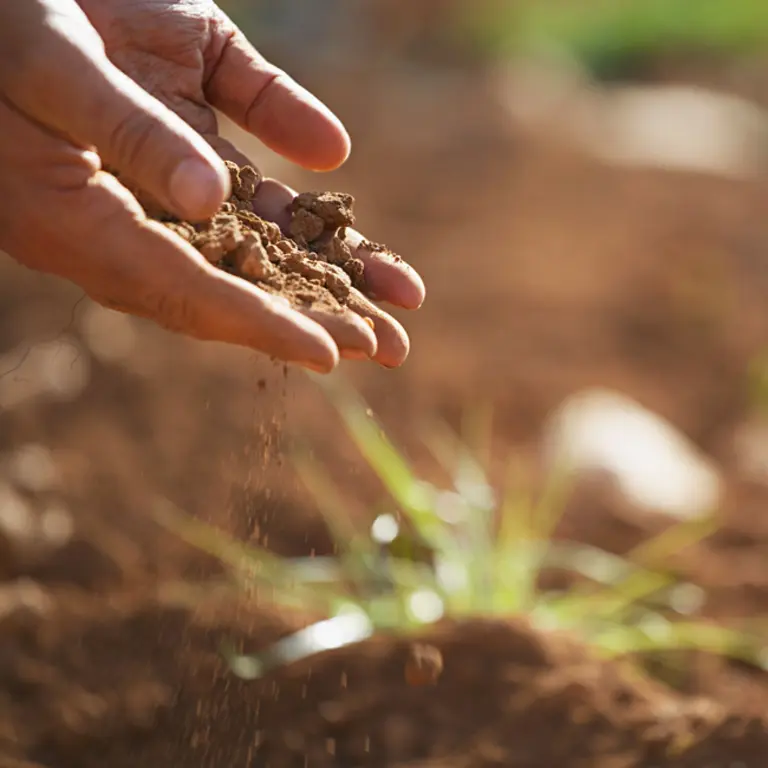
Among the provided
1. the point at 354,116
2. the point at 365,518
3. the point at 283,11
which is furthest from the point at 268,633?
the point at 283,11

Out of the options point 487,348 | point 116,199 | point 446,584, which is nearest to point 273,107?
point 116,199

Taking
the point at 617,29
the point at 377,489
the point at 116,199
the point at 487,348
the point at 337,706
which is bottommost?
the point at 337,706

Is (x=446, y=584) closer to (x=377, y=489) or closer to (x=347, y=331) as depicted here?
(x=377, y=489)

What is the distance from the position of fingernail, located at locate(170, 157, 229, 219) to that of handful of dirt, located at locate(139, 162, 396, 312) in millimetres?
135

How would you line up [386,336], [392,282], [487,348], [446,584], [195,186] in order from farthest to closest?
[487,348] < [446,584] < [392,282] < [386,336] < [195,186]

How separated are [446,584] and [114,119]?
1.10 meters

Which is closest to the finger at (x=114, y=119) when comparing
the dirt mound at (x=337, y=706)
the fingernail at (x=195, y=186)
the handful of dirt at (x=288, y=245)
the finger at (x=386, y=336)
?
the fingernail at (x=195, y=186)

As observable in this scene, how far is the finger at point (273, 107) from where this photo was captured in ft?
5.56

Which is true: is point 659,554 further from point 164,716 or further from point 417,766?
point 164,716

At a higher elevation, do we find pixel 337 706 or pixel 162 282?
pixel 162 282

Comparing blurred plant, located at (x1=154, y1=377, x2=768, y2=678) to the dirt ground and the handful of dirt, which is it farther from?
the handful of dirt

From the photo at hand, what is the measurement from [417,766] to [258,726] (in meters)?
0.26

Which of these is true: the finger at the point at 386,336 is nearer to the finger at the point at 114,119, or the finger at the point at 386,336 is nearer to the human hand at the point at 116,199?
the human hand at the point at 116,199

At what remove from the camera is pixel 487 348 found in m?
3.83
